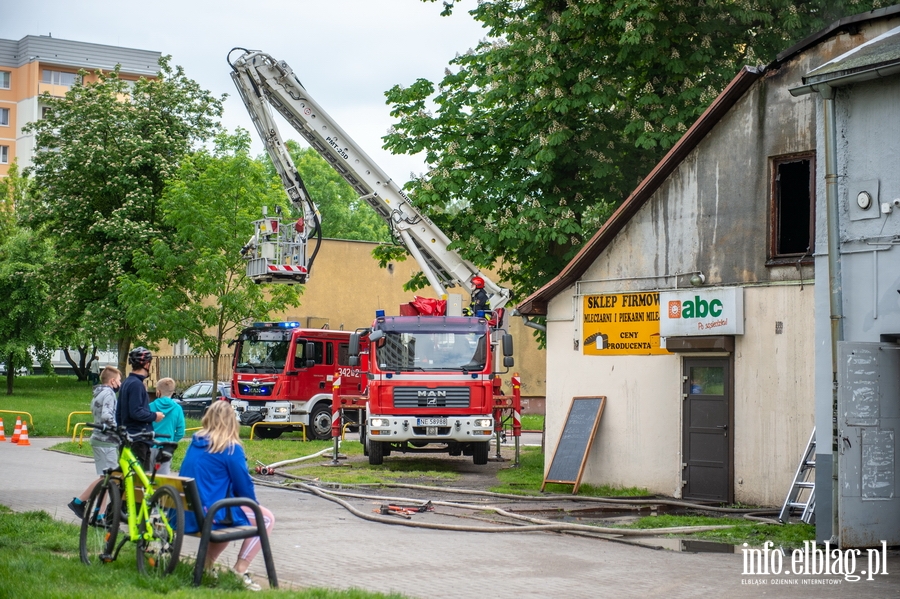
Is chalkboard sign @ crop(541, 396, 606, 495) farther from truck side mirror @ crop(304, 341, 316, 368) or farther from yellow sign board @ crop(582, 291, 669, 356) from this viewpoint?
truck side mirror @ crop(304, 341, 316, 368)

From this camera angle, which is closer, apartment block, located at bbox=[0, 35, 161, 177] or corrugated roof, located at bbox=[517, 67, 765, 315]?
corrugated roof, located at bbox=[517, 67, 765, 315]

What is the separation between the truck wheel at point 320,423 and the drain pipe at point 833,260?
1861 cm

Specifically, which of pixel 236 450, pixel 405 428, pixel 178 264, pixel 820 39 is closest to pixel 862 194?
pixel 820 39

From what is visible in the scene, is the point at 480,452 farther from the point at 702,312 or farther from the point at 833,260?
the point at 833,260

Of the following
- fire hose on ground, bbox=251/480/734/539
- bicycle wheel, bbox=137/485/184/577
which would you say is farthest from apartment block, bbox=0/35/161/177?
bicycle wheel, bbox=137/485/184/577

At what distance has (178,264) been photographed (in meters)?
29.9

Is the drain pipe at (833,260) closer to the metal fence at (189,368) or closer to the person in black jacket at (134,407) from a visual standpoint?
the person in black jacket at (134,407)

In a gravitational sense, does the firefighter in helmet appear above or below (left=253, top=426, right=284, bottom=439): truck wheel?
above

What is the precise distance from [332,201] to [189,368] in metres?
28.9

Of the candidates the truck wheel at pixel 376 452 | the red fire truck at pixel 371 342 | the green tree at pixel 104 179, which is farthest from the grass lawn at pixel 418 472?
the green tree at pixel 104 179

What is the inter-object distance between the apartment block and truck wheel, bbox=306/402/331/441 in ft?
220

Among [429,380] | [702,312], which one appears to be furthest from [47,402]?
[702,312]

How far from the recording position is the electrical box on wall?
38.8 ft

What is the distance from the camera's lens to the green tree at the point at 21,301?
152 ft
